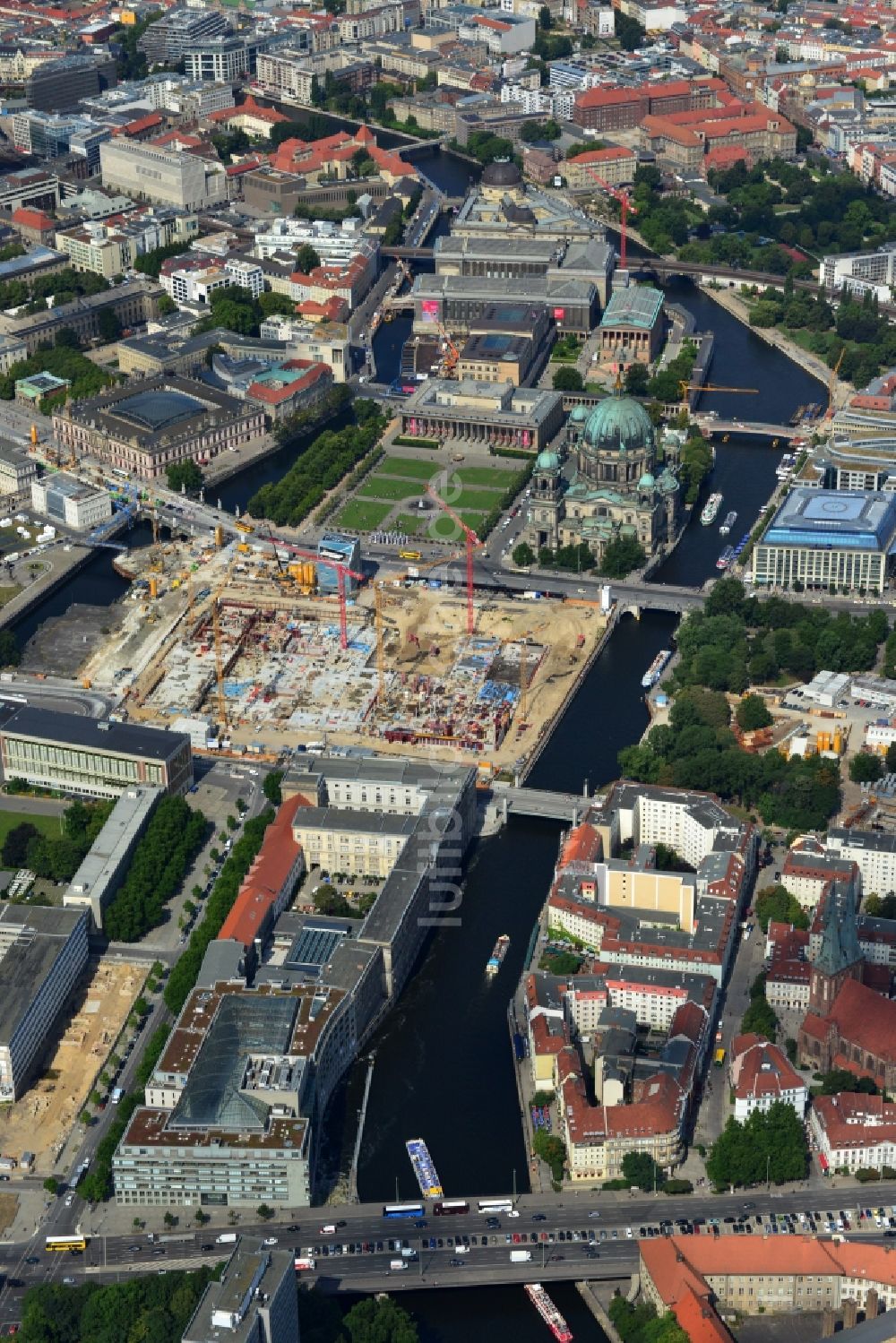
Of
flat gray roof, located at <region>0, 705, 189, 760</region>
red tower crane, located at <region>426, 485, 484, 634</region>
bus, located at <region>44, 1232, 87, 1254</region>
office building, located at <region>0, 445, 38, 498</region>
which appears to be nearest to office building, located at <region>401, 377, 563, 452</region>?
red tower crane, located at <region>426, 485, 484, 634</region>

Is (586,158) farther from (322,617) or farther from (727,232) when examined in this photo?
(322,617)

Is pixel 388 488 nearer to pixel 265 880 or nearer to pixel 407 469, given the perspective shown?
pixel 407 469

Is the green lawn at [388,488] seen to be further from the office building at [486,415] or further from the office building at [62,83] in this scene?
the office building at [62,83]

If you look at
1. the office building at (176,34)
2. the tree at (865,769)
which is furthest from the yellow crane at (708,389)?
the office building at (176,34)

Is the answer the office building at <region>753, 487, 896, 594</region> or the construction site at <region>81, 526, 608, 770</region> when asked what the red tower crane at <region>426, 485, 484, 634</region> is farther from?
the office building at <region>753, 487, 896, 594</region>

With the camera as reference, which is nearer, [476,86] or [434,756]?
[434,756]

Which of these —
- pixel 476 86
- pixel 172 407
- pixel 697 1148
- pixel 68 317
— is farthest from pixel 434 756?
pixel 476 86

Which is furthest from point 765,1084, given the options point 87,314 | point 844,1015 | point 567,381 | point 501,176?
point 501,176
